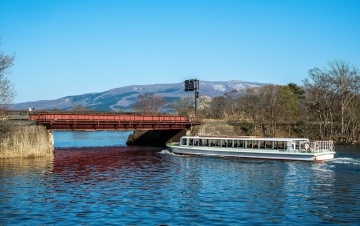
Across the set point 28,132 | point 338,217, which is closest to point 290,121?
point 28,132

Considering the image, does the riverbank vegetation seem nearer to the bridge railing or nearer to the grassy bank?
the bridge railing

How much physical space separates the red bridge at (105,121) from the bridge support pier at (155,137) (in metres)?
2.90

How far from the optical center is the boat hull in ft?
175

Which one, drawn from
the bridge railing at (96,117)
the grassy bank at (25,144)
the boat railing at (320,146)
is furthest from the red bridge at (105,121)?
the boat railing at (320,146)

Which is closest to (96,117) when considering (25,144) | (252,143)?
(25,144)

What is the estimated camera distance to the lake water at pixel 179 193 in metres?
24.1

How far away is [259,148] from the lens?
58000mm

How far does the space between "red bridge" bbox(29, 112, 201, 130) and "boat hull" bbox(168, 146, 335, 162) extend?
36.2 ft

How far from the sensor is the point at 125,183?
1428 inches

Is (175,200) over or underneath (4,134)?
Answer: underneath

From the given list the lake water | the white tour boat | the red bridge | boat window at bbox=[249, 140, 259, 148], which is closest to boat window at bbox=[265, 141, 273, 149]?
the white tour boat

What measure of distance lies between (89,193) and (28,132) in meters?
29.3

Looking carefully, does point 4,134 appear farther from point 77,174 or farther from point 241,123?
point 241,123

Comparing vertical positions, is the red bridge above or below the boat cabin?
above
